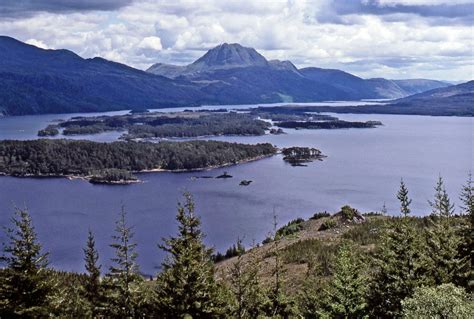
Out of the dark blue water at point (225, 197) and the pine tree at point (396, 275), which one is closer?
the pine tree at point (396, 275)

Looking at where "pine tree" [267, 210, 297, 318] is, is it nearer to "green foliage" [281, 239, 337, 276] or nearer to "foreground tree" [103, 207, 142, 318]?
"foreground tree" [103, 207, 142, 318]

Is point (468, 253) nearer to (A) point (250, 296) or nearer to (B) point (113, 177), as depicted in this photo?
(A) point (250, 296)

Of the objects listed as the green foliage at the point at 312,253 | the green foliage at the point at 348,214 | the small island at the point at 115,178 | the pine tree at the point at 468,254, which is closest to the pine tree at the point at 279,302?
the pine tree at the point at 468,254

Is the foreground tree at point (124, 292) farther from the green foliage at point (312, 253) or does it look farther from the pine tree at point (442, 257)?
the green foliage at point (312, 253)

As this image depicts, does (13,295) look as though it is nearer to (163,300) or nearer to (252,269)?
(163,300)

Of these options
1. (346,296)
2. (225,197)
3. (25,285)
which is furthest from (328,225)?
(225,197)

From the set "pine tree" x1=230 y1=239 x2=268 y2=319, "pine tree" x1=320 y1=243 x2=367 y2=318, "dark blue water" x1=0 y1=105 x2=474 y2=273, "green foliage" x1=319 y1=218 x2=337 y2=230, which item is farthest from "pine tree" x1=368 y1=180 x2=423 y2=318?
"dark blue water" x1=0 y1=105 x2=474 y2=273

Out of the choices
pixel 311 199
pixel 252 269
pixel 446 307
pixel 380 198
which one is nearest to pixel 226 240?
pixel 311 199
